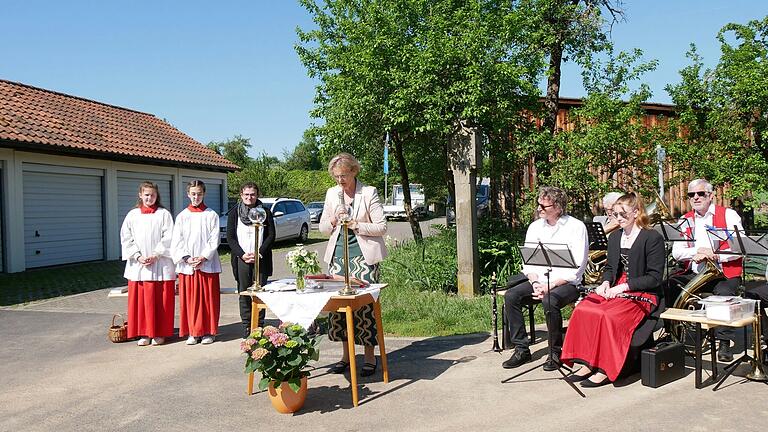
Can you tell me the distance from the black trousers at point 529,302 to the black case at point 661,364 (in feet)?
2.71

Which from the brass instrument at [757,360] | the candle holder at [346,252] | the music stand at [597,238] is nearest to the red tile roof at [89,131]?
the candle holder at [346,252]

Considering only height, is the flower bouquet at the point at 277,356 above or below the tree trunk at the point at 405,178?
below

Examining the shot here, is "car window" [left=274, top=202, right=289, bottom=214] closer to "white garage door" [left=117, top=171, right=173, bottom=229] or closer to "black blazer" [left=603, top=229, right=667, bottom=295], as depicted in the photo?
"white garage door" [left=117, top=171, right=173, bottom=229]

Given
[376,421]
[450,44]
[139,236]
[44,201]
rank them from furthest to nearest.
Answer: [44,201] < [450,44] < [139,236] < [376,421]

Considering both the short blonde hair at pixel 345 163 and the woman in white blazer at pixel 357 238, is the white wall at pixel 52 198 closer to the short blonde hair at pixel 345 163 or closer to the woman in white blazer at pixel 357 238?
the woman in white blazer at pixel 357 238

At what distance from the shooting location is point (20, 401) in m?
5.56

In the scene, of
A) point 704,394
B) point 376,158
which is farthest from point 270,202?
point 704,394

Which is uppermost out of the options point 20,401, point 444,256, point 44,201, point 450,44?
point 450,44

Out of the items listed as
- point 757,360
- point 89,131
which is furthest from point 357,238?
point 89,131

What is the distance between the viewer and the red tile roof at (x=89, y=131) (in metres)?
15.5

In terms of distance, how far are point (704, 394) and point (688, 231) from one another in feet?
8.00

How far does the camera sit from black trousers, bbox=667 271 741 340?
21.0 feet

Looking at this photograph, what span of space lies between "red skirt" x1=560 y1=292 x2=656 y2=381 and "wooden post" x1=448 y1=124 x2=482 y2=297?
12.2 ft

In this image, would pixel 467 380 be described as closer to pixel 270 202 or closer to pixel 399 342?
pixel 399 342
